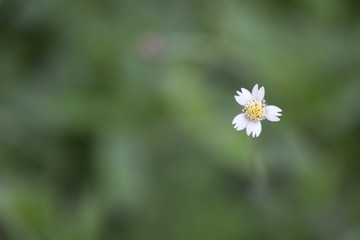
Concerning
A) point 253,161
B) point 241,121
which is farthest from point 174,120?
point 241,121

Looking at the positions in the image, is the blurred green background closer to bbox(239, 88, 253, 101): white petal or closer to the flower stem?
the flower stem

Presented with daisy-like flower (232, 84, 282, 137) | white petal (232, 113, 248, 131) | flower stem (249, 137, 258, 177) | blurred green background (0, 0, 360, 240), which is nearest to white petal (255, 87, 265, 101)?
daisy-like flower (232, 84, 282, 137)

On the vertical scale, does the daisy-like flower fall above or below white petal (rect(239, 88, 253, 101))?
below

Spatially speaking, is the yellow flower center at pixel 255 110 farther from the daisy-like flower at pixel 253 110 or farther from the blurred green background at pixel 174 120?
the blurred green background at pixel 174 120

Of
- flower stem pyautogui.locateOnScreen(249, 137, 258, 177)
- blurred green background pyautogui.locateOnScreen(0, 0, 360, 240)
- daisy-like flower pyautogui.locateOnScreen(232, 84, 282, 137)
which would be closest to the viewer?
daisy-like flower pyautogui.locateOnScreen(232, 84, 282, 137)

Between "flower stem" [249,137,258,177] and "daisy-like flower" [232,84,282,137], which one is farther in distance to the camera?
"flower stem" [249,137,258,177]

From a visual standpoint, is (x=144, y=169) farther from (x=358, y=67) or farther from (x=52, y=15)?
(x=358, y=67)
